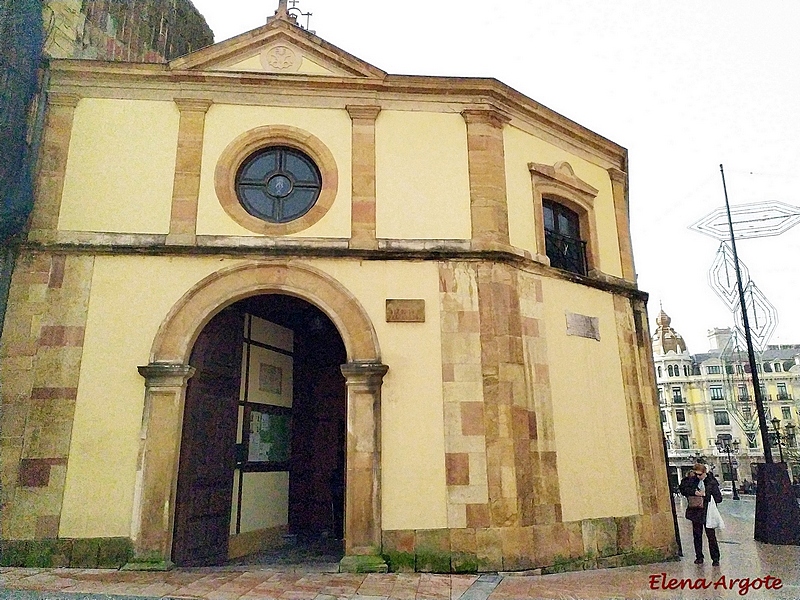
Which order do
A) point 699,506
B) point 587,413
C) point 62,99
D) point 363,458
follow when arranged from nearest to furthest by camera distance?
point 363,458
point 699,506
point 62,99
point 587,413

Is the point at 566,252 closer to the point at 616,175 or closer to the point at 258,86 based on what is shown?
the point at 616,175

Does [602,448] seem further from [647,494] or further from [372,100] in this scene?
[372,100]

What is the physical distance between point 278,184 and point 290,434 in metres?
4.85

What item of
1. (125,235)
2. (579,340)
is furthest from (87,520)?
(579,340)

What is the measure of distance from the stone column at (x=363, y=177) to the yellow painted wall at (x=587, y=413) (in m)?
3.00

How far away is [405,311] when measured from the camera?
8.12 meters

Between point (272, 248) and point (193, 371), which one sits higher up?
point (272, 248)

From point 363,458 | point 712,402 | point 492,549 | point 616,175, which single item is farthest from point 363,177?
point 712,402

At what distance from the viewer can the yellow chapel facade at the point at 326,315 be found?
7.37 metres

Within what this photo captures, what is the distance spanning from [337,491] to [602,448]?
4872 millimetres

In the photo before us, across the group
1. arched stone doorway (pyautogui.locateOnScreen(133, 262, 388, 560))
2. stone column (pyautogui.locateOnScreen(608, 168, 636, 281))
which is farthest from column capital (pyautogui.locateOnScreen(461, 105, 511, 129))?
arched stone doorway (pyautogui.locateOnScreen(133, 262, 388, 560))

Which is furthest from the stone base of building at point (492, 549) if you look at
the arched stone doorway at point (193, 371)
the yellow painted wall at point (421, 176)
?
the yellow painted wall at point (421, 176)

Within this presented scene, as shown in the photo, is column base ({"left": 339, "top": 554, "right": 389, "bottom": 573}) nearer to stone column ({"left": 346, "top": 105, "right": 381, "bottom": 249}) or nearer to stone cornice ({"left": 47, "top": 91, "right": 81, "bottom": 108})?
stone column ({"left": 346, "top": 105, "right": 381, "bottom": 249})

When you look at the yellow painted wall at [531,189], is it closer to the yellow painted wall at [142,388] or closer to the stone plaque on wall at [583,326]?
the stone plaque on wall at [583,326]
